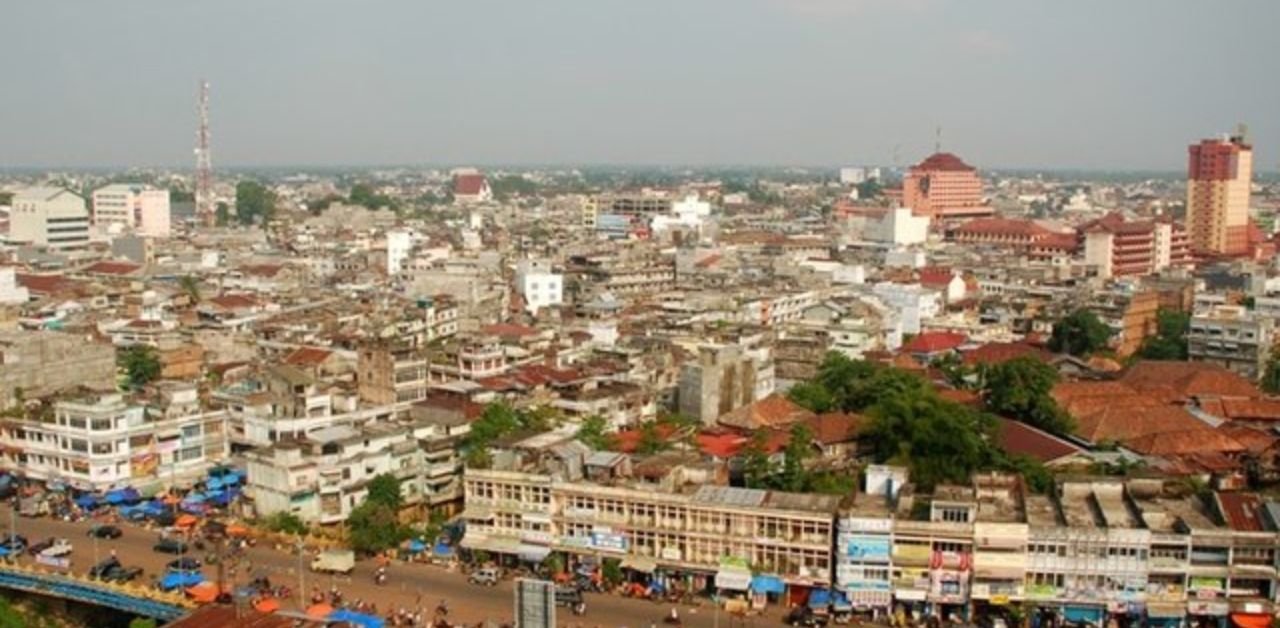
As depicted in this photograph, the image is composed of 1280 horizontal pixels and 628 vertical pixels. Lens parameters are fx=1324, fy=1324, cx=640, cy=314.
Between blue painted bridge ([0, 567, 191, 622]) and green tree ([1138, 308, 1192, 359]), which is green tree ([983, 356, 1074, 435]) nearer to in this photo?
green tree ([1138, 308, 1192, 359])

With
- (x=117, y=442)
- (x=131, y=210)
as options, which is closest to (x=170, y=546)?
(x=117, y=442)

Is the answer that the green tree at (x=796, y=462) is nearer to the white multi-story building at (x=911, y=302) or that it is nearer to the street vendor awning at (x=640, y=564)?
the street vendor awning at (x=640, y=564)

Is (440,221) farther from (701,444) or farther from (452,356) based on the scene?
(701,444)

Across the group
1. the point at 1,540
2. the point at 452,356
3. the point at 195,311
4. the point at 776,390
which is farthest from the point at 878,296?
the point at 1,540

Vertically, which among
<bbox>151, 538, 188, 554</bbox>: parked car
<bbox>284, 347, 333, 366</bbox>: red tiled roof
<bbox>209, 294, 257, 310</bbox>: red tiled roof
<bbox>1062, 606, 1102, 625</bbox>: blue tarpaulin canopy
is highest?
<bbox>209, 294, 257, 310</bbox>: red tiled roof

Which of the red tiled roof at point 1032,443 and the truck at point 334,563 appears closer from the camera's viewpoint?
the truck at point 334,563

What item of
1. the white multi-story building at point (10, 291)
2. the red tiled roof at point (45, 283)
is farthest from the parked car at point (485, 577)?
the red tiled roof at point (45, 283)

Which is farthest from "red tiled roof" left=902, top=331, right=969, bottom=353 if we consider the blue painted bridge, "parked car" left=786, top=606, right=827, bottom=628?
the blue painted bridge
